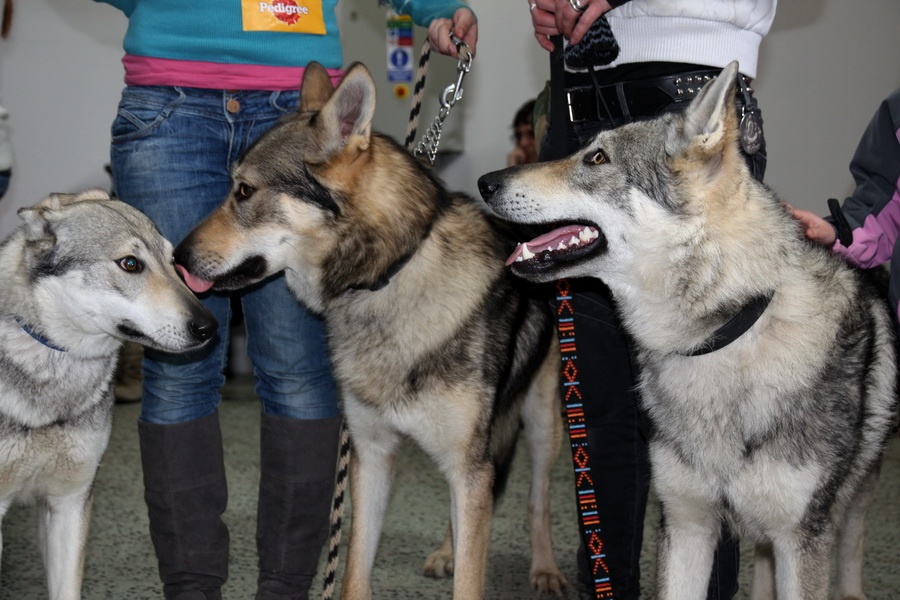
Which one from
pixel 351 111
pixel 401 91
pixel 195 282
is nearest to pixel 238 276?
pixel 195 282

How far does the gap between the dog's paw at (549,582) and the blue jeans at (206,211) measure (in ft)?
3.02

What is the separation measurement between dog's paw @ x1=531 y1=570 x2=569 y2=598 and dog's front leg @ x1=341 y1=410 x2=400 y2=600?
0.66m

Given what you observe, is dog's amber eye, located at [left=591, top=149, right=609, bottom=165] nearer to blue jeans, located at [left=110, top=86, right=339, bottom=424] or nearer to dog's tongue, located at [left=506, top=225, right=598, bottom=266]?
dog's tongue, located at [left=506, top=225, right=598, bottom=266]

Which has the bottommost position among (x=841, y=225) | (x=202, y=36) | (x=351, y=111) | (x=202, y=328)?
(x=202, y=328)

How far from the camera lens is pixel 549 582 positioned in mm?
2809

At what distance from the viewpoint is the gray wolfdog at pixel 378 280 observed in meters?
2.12

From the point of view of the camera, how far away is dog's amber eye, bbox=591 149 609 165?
1908mm

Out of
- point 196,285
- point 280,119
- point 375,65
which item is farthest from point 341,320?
point 375,65

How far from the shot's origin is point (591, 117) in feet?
7.14

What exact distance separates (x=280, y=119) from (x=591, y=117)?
727 mm

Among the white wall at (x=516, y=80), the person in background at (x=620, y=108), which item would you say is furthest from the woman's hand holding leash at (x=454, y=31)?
the white wall at (x=516, y=80)

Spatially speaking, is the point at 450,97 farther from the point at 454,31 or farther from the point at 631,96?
the point at 631,96

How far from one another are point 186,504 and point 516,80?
4.38 meters

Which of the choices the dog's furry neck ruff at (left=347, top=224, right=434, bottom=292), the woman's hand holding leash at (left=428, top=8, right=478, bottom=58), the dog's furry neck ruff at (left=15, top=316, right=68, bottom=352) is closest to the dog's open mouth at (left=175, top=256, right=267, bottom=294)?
the dog's furry neck ruff at (left=347, top=224, right=434, bottom=292)
